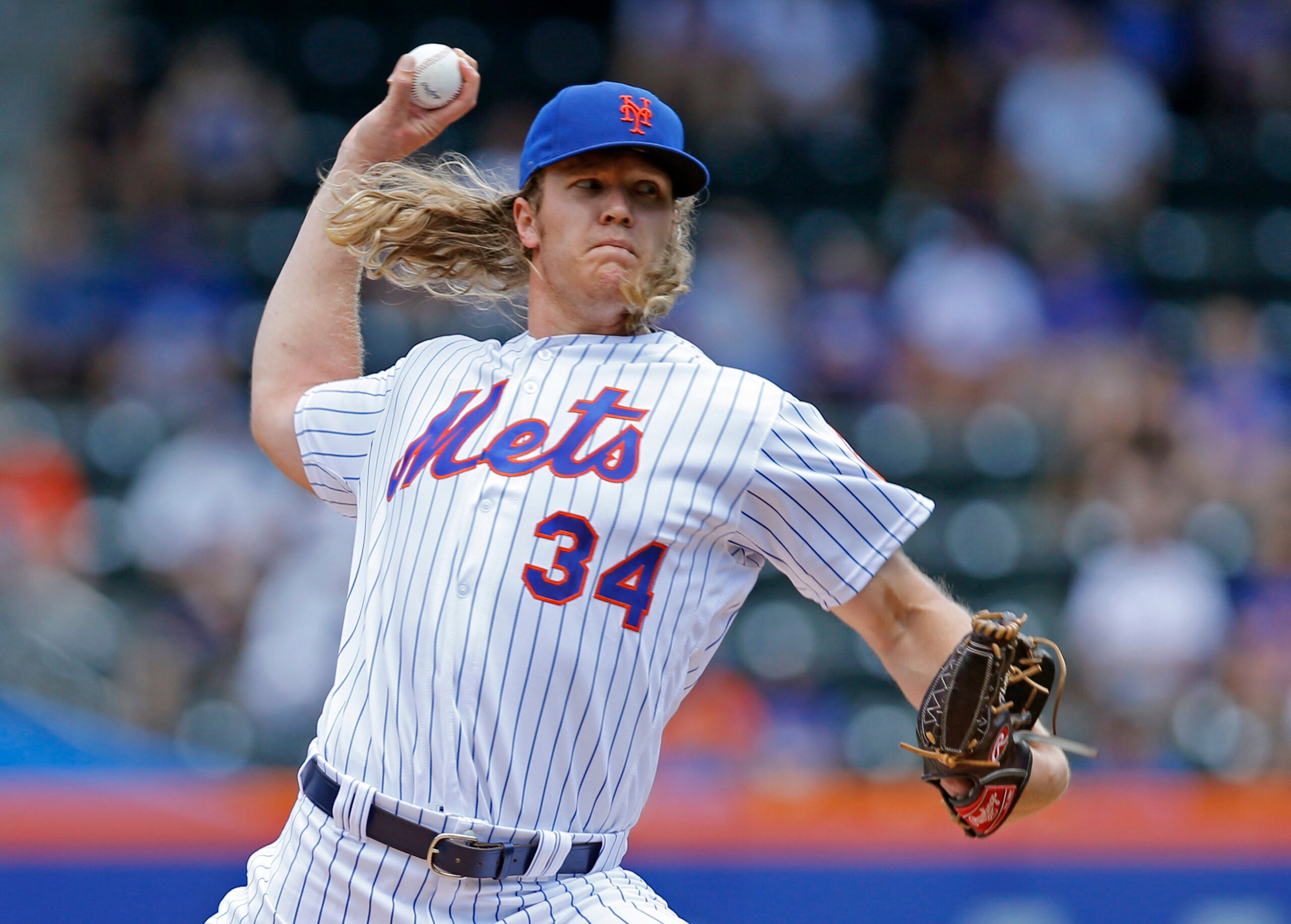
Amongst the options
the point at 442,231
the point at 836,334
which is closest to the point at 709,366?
the point at 442,231

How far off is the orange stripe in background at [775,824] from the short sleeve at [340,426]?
8.30ft

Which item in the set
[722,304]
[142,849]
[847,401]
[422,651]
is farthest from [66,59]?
[422,651]

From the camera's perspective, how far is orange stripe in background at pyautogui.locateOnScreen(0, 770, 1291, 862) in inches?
200

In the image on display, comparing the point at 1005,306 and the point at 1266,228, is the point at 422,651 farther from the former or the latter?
the point at 1266,228

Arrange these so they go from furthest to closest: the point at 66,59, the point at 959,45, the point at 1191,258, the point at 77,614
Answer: the point at 66,59 < the point at 959,45 < the point at 1191,258 < the point at 77,614

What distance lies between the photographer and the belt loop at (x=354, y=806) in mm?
2482

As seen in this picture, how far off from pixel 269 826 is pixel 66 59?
755 centimetres

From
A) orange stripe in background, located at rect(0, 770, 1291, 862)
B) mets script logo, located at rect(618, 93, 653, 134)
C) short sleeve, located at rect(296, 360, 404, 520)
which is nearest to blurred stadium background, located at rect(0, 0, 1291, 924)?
orange stripe in background, located at rect(0, 770, 1291, 862)

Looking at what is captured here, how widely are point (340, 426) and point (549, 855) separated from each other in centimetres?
95

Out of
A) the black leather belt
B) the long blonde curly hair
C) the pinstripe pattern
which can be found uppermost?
the long blonde curly hair

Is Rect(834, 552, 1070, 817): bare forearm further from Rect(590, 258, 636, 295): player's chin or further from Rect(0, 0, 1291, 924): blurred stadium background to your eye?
Rect(0, 0, 1291, 924): blurred stadium background

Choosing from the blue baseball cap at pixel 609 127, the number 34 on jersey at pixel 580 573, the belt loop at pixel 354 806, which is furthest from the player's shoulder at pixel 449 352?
the belt loop at pixel 354 806

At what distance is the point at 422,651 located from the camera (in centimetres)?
251

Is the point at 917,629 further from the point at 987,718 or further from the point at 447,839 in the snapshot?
the point at 447,839
